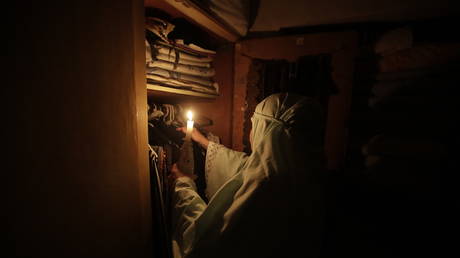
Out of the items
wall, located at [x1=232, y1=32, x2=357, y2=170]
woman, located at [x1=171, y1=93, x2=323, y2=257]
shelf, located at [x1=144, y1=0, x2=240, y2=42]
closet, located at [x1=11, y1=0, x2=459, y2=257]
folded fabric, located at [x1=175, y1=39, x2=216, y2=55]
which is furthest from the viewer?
wall, located at [x1=232, y1=32, x2=357, y2=170]

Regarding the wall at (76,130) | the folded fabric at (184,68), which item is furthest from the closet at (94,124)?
the folded fabric at (184,68)

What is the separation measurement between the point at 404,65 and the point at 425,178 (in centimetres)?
69

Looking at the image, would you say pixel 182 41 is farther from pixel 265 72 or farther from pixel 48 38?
pixel 48 38

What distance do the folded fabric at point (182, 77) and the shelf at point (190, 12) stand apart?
10.8 inches

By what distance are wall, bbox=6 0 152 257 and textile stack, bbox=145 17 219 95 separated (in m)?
0.33

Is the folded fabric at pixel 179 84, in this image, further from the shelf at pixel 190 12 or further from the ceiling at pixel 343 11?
the ceiling at pixel 343 11

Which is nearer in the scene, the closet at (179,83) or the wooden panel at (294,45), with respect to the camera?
the closet at (179,83)

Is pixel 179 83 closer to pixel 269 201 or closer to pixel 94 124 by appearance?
pixel 94 124

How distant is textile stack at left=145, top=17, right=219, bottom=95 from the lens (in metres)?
0.86

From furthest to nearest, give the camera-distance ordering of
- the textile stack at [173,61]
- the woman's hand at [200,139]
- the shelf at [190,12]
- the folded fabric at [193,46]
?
the woman's hand at [200,139]
the folded fabric at [193,46]
the textile stack at [173,61]
the shelf at [190,12]

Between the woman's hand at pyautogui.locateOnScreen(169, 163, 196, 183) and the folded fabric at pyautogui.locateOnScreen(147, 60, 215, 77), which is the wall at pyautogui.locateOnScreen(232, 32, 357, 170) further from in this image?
the woman's hand at pyautogui.locateOnScreen(169, 163, 196, 183)

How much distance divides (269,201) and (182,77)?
2.65 ft

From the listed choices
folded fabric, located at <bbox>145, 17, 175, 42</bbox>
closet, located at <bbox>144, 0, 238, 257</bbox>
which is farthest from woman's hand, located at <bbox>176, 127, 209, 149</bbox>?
folded fabric, located at <bbox>145, 17, 175, 42</bbox>

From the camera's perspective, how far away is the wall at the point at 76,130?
34cm
